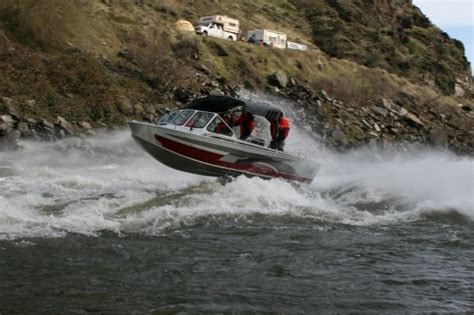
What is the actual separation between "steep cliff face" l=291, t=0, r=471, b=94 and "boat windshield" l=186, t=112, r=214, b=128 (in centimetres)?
4574

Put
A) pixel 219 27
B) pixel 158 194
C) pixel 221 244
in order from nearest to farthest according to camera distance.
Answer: pixel 221 244 < pixel 158 194 < pixel 219 27

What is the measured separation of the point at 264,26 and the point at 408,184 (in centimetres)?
4537

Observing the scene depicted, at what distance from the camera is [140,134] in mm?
16312

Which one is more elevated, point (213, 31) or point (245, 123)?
point (213, 31)

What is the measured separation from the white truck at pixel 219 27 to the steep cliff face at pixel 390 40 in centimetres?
1419

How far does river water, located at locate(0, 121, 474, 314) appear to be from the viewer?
763 centimetres

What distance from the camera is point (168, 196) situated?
1491 centimetres

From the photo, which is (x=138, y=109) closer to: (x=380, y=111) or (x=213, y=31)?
(x=380, y=111)

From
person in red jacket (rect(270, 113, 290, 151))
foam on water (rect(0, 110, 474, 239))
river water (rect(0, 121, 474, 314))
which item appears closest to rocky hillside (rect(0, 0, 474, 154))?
foam on water (rect(0, 110, 474, 239))

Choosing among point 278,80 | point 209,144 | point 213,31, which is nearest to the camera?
point 209,144

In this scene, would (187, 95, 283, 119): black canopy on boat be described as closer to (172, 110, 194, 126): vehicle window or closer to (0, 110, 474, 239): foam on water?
(172, 110, 194, 126): vehicle window

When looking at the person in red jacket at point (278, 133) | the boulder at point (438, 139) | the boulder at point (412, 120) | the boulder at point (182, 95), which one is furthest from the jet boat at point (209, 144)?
the boulder at point (412, 120)

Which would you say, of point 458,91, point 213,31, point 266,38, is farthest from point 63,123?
point 458,91

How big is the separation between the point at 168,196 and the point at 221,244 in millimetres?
4596
